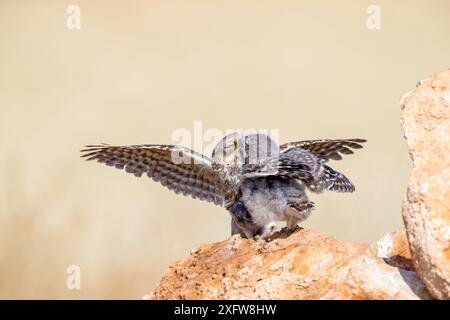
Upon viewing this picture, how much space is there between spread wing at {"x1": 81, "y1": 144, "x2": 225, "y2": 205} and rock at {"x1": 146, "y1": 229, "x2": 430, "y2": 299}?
1618 millimetres

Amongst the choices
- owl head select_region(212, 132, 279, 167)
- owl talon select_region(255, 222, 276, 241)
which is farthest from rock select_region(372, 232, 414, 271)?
owl head select_region(212, 132, 279, 167)

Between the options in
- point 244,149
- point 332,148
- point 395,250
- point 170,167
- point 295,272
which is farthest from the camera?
point 170,167

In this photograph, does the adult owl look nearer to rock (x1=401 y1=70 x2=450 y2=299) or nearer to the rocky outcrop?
the rocky outcrop

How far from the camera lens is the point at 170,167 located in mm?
8367

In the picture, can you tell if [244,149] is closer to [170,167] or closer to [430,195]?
[170,167]

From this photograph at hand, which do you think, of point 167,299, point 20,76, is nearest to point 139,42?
point 20,76


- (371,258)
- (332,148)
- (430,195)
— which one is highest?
(332,148)

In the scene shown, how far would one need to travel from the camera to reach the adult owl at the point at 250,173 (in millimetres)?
6949

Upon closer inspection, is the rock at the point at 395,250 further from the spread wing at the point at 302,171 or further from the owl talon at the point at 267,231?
the owl talon at the point at 267,231

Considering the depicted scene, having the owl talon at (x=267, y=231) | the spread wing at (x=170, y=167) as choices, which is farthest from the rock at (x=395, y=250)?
the spread wing at (x=170, y=167)

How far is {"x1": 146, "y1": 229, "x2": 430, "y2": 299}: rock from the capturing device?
528 cm

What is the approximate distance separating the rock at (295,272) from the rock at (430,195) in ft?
0.86

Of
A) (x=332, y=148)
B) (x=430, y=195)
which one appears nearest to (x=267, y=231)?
(x=332, y=148)

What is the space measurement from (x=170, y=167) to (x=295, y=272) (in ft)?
9.42
